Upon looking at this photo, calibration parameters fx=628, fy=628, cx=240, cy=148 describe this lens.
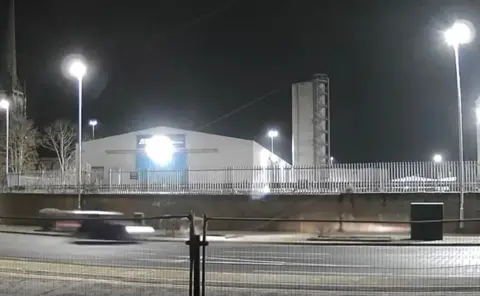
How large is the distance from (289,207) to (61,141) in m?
42.2

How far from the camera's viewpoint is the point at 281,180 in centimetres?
3516

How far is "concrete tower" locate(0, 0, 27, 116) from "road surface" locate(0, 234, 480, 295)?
75.1 metres

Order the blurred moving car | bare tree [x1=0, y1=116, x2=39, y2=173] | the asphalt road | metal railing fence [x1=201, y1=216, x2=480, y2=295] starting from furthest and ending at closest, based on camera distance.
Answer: bare tree [x1=0, y1=116, x2=39, y2=173] < the blurred moving car < metal railing fence [x1=201, y1=216, x2=480, y2=295] < the asphalt road

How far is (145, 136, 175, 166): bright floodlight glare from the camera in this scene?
2269 inches

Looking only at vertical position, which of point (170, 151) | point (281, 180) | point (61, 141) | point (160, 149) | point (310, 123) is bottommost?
point (281, 180)

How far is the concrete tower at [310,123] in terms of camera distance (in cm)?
5856

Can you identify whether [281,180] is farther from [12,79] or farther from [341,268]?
[12,79]

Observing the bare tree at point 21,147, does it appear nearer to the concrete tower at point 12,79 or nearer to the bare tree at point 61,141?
the bare tree at point 61,141

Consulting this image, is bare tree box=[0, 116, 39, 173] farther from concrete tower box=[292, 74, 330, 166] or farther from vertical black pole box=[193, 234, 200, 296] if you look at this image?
vertical black pole box=[193, 234, 200, 296]

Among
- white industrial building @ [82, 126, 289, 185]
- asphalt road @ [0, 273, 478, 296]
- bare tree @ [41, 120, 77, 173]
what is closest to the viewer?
asphalt road @ [0, 273, 478, 296]

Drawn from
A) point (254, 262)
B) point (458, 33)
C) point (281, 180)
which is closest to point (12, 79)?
point (281, 180)

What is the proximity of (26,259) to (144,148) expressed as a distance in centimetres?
4492

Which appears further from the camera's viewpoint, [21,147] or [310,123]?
[21,147]

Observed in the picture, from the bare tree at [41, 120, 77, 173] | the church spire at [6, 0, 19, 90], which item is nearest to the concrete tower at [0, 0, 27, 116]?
the church spire at [6, 0, 19, 90]
